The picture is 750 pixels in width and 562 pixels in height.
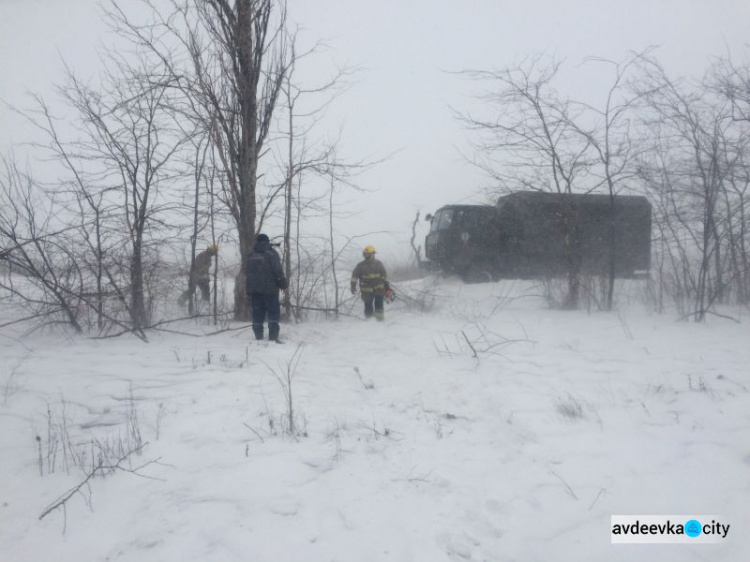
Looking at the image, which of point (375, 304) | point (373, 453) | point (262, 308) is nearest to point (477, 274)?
point (375, 304)

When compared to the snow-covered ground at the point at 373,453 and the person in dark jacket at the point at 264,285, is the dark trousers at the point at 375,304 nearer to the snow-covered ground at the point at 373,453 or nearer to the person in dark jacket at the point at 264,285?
the person in dark jacket at the point at 264,285

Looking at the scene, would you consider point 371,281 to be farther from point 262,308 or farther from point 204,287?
point 204,287

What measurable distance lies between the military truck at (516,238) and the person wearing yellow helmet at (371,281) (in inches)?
134

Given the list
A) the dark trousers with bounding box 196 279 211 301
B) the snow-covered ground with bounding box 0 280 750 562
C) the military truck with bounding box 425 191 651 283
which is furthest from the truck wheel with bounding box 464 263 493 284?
the snow-covered ground with bounding box 0 280 750 562

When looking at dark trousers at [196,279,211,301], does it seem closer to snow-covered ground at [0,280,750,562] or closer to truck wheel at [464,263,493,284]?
snow-covered ground at [0,280,750,562]

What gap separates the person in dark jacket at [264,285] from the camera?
827 centimetres

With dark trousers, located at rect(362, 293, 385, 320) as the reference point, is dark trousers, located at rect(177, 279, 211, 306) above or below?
above

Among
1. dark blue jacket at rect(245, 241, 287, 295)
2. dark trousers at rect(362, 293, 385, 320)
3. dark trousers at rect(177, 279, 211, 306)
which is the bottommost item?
dark trousers at rect(362, 293, 385, 320)

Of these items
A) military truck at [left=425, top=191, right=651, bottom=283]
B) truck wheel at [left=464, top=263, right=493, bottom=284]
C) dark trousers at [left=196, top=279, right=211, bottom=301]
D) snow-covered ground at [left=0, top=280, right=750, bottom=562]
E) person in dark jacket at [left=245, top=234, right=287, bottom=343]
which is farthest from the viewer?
truck wheel at [left=464, top=263, right=493, bottom=284]

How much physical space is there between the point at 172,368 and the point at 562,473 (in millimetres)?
4584

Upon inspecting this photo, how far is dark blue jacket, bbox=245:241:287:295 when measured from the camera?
8281 mm

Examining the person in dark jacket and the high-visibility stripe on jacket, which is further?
the high-visibility stripe on jacket

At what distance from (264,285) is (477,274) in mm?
8640

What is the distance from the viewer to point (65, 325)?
9.19m
